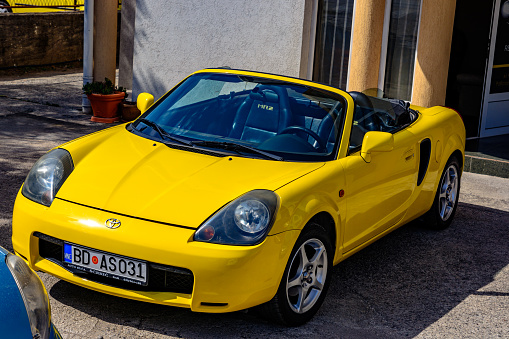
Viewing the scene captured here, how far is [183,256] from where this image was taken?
3.77m

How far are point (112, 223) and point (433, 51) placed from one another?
A: 5976mm

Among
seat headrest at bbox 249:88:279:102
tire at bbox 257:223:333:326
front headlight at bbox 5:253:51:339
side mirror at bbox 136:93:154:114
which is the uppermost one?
seat headrest at bbox 249:88:279:102

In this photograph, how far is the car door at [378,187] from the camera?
15.6ft

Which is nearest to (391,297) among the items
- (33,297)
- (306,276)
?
(306,276)

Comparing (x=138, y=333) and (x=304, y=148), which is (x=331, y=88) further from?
(x=138, y=333)

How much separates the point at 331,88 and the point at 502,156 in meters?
4.58

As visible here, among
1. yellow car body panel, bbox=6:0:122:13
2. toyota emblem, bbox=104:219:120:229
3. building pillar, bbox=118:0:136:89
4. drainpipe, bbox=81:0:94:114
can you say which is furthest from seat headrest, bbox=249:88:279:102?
yellow car body panel, bbox=6:0:122:13

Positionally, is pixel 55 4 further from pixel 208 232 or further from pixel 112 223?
pixel 208 232

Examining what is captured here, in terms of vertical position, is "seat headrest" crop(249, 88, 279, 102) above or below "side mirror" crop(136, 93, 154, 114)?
above

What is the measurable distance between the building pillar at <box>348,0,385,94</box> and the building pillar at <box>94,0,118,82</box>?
14.2ft

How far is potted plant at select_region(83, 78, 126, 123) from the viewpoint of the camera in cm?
1045

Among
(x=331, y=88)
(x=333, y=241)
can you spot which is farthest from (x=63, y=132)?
(x=333, y=241)

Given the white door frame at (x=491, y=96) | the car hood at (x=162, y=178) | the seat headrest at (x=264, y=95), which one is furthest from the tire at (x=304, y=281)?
the white door frame at (x=491, y=96)

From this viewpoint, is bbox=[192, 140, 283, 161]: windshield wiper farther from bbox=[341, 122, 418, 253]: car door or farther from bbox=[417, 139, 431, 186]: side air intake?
bbox=[417, 139, 431, 186]: side air intake
